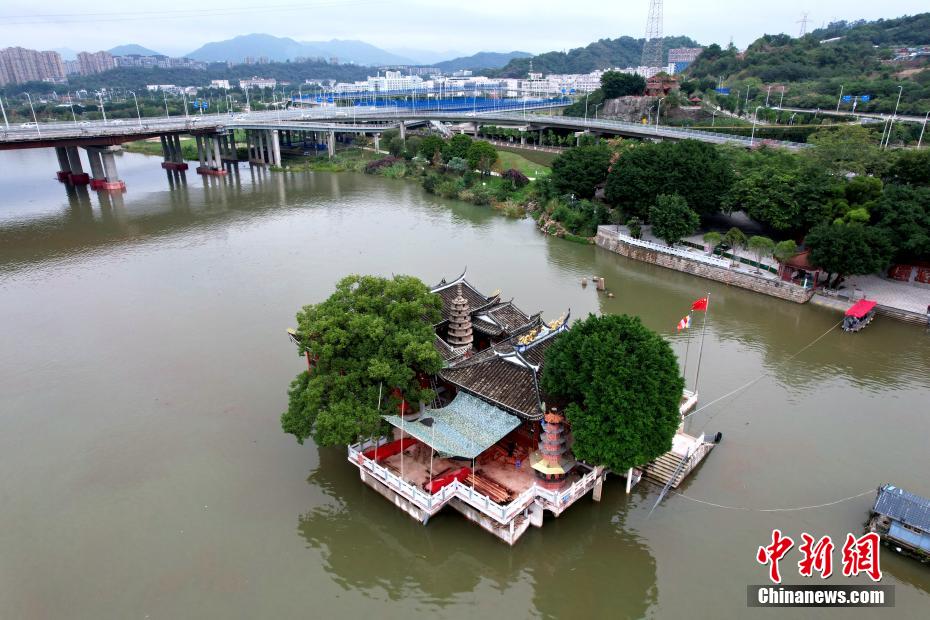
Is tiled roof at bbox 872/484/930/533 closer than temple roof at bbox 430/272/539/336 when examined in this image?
Yes

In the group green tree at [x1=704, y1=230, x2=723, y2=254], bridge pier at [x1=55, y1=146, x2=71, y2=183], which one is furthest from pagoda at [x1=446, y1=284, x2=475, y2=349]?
bridge pier at [x1=55, y1=146, x2=71, y2=183]

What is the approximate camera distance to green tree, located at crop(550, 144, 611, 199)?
4681cm

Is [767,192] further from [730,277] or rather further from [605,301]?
[605,301]

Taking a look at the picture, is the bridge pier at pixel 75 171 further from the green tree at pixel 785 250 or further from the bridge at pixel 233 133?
the green tree at pixel 785 250

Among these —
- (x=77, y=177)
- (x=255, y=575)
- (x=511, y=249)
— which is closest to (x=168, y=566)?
(x=255, y=575)

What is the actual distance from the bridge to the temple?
44.5m

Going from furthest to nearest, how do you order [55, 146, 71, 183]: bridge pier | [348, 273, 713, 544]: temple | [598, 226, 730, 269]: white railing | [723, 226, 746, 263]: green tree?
[55, 146, 71, 183]: bridge pier → [723, 226, 746, 263]: green tree → [598, 226, 730, 269]: white railing → [348, 273, 713, 544]: temple

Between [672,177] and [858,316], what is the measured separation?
49.1ft

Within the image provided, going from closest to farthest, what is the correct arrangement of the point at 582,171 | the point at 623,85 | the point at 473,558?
the point at 473,558, the point at 582,171, the point at 623,85

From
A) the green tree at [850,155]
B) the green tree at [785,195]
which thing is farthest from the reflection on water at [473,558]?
the green tree at [850,155]

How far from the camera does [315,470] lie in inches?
752

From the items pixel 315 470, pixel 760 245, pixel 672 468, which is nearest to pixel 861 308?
pixel 760 245

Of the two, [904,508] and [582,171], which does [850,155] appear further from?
[904,508]

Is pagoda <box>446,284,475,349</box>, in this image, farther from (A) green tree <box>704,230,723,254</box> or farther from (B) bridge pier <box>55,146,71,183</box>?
(B) bridge pier <box>55,146,71,183</box>
